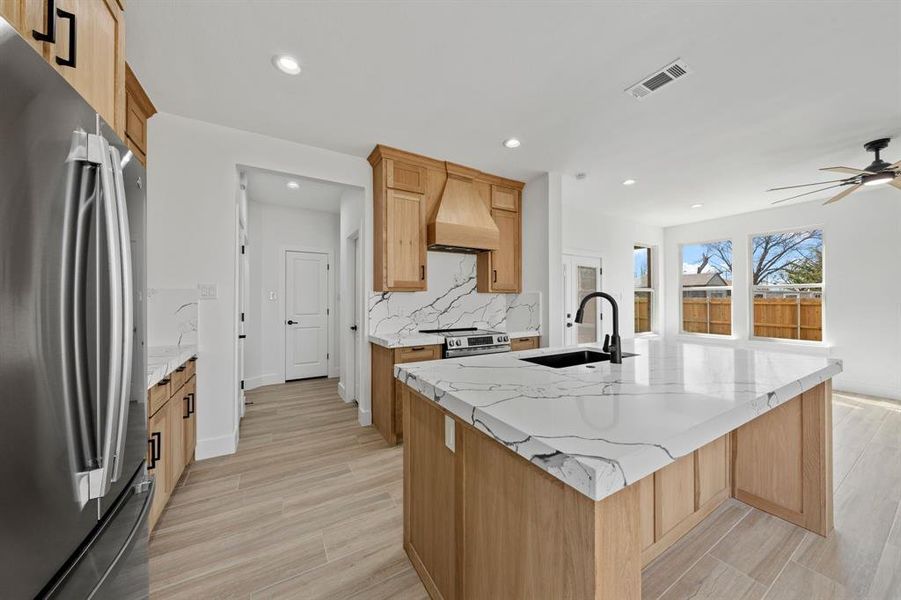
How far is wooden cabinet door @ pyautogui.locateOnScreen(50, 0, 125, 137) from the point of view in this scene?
3.18 feet

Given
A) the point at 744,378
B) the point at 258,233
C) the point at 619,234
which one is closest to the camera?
the point at 744,378

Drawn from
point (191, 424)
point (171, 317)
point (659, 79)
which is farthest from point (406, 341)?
point (659, 79)

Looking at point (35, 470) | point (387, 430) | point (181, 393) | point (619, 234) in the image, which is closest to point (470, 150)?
point (387, 430)

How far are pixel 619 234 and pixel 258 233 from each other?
19.4 feet

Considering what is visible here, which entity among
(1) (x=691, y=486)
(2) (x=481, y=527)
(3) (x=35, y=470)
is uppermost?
(3) (x=35, y=470)

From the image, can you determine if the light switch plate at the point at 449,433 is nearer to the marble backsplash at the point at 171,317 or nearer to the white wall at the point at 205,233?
the white wall at the point at 205,233

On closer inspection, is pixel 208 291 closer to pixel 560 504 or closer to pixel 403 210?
pixel 403 210

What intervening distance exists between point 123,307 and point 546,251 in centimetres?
356

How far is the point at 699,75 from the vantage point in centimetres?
218

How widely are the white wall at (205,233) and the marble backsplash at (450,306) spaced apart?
4.13 feet

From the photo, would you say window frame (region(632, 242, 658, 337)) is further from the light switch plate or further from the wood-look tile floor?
the light switch plate

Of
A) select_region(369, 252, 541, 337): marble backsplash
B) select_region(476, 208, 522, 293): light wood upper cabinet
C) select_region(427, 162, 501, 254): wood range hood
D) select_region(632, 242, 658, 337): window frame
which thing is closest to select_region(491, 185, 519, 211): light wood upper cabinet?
select_region(476, 208, 522, 293): light wood upper cabinet

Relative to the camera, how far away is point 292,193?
456cm

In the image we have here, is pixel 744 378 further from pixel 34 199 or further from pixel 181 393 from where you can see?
pixel 181 393
